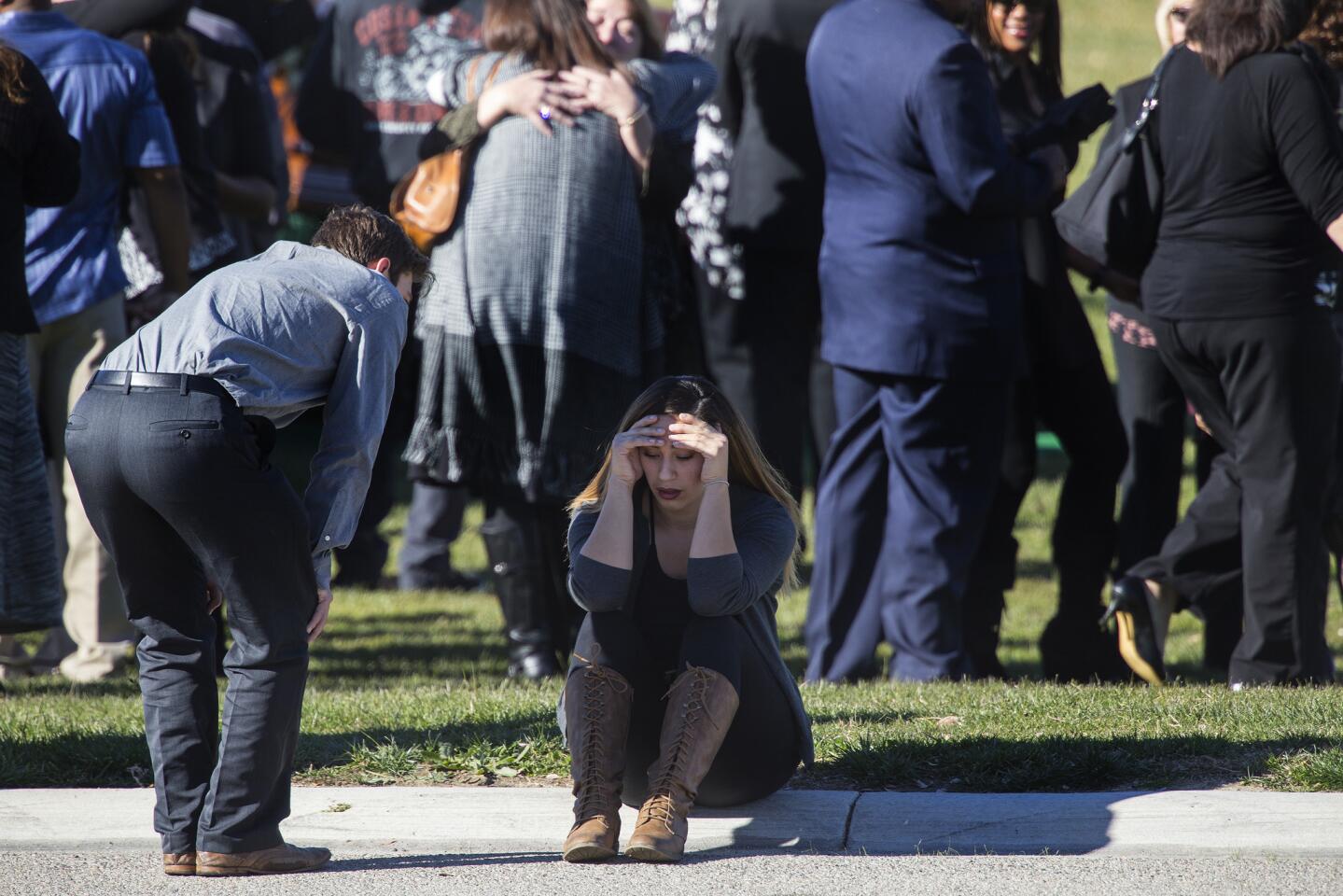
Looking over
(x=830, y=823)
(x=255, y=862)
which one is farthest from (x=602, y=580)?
(x=255, y=862)

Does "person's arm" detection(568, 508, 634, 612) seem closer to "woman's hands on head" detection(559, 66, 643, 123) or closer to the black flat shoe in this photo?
"woman's hands on head" detection(559, 66, 643, 123)

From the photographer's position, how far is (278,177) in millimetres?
7809

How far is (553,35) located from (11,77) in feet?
5.82

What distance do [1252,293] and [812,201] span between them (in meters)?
1.78

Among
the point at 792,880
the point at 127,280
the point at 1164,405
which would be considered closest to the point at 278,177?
the point at 127,280

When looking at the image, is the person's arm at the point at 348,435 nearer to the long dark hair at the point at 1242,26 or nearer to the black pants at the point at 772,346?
the long dark hair at the point at 1242,26

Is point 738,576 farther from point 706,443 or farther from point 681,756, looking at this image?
point 681,756

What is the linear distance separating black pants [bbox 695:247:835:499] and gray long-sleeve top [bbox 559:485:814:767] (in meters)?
2.30

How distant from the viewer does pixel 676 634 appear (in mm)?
4223

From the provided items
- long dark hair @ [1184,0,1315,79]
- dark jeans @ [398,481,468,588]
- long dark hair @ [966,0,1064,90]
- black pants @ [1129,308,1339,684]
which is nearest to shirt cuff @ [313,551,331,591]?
black pants @ [1129,308,1339,684]

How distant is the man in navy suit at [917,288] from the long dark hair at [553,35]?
75 centimetres

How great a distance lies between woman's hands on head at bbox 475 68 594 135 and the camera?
5.91 meters

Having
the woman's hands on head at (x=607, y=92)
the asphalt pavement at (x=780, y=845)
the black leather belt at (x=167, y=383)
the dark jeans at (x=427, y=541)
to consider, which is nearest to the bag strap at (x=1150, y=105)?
the woman's hands on head at (x=607, y=92)

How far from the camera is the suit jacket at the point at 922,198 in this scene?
545cm
